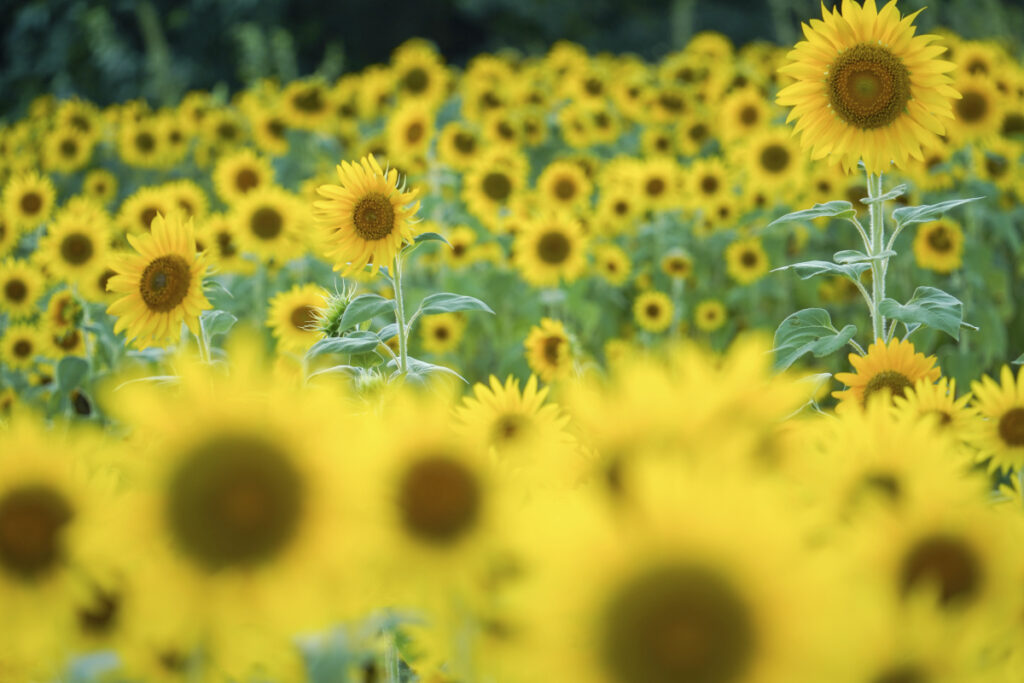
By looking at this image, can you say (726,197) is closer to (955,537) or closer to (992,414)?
(992,414)

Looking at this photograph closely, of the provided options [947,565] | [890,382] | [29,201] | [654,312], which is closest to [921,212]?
[890,382]

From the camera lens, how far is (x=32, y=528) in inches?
24.2

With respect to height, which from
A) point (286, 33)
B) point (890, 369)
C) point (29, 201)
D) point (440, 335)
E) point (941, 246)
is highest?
point (286, 33)

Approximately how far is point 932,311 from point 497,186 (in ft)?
7.83

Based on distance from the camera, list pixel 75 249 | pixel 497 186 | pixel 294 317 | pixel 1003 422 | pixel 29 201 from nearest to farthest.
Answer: pixel 1003 422
pixel 294 317
pixel 75 249
pixel 29 201
pixel 497 186

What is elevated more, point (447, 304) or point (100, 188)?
point (100, 188)

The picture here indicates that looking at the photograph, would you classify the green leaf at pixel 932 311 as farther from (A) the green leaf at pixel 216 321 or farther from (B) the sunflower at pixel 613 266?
(B) the sunflower at pixel 613 266

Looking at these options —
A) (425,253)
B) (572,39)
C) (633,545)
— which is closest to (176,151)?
(425,253)

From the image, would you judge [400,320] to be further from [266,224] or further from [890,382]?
[266,224]

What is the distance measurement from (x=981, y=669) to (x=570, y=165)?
3.47m

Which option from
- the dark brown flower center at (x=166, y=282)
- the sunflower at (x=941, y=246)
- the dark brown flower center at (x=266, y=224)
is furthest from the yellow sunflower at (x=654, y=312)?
the dark brown flower center at (x=166, y=282)

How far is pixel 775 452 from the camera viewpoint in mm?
670

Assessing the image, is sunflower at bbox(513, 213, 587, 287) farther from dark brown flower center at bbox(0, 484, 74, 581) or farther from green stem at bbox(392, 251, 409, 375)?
dark brown flower center at bbox(0, 484, 74, 581)

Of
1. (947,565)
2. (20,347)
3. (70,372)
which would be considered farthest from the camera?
(20,347)
